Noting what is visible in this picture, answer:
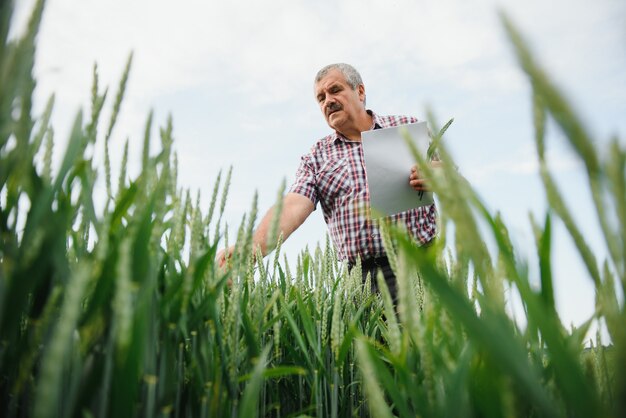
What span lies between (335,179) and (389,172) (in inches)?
36.9

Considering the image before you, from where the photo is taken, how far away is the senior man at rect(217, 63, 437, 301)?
2346mm

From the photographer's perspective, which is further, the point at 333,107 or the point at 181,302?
the point at 333,107

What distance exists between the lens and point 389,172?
165 centimetres

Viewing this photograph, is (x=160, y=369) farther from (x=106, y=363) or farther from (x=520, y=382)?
(x=520, y=382)

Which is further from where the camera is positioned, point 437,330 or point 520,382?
point 437,330

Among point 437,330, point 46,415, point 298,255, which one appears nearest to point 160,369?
point 46,415

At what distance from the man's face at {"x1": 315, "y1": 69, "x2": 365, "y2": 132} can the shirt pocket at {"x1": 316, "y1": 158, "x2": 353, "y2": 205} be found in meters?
0.30

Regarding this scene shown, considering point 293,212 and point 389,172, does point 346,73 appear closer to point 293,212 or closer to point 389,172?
point 293,212

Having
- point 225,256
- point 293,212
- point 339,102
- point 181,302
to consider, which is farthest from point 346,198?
point 181,302

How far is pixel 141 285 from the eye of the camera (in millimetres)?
440

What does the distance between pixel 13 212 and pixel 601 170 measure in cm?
53

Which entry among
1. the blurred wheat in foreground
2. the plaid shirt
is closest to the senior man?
the plaid shirt

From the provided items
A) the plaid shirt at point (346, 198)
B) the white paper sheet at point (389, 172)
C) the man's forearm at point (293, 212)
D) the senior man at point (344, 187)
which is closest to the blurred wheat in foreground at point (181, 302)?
the white paper sheet at point (389, 172)

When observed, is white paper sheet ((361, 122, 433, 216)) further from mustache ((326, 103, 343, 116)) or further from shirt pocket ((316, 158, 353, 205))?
mustache ((326, 103, 343, 116))
